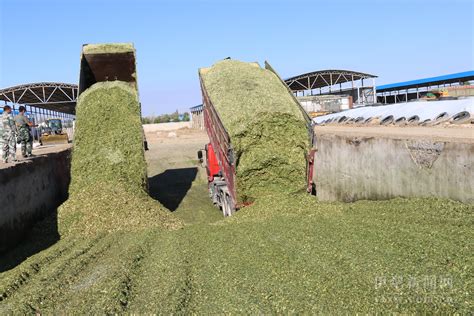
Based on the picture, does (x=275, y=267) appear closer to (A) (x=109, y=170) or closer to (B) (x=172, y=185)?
(A) (x=109, y=170)

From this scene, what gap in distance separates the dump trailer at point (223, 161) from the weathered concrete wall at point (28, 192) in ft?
14.4

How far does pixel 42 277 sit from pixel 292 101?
6.67 metres

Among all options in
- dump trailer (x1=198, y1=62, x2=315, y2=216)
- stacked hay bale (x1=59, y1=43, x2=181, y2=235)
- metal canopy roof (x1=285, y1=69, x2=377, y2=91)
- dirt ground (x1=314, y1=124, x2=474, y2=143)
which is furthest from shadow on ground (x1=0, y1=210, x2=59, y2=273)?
metal canopy roof (x1=285, y1=69, x2=377, y2=91)

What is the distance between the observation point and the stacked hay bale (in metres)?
9.77

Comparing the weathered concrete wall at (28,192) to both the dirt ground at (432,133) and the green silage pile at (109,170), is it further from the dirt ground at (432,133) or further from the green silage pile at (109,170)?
the dirt ground at (432,133)

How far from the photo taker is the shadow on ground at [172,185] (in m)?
14.0

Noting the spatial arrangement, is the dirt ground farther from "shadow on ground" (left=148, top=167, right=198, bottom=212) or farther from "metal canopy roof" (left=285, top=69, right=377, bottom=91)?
"metal canopy roof" (left=285, top=69, right=377, bottom=91)

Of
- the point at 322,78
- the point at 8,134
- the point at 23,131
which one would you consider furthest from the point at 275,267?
the point at 322,78

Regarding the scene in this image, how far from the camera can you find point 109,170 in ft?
35.8

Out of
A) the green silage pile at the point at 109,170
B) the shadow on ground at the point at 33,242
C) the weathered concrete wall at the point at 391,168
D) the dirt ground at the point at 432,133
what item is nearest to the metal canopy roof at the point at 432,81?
the dirt ground at the point at 432,133

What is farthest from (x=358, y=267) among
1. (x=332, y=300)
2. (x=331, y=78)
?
(x=331, y=78)

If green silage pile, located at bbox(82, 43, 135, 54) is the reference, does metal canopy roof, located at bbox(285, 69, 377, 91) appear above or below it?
above

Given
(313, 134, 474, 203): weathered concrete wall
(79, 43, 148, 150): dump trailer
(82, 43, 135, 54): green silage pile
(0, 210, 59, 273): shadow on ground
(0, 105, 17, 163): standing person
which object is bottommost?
(0, 210, 59, 273): shadow on ground

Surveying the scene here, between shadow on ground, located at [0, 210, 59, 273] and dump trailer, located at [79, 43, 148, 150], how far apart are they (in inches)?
207
